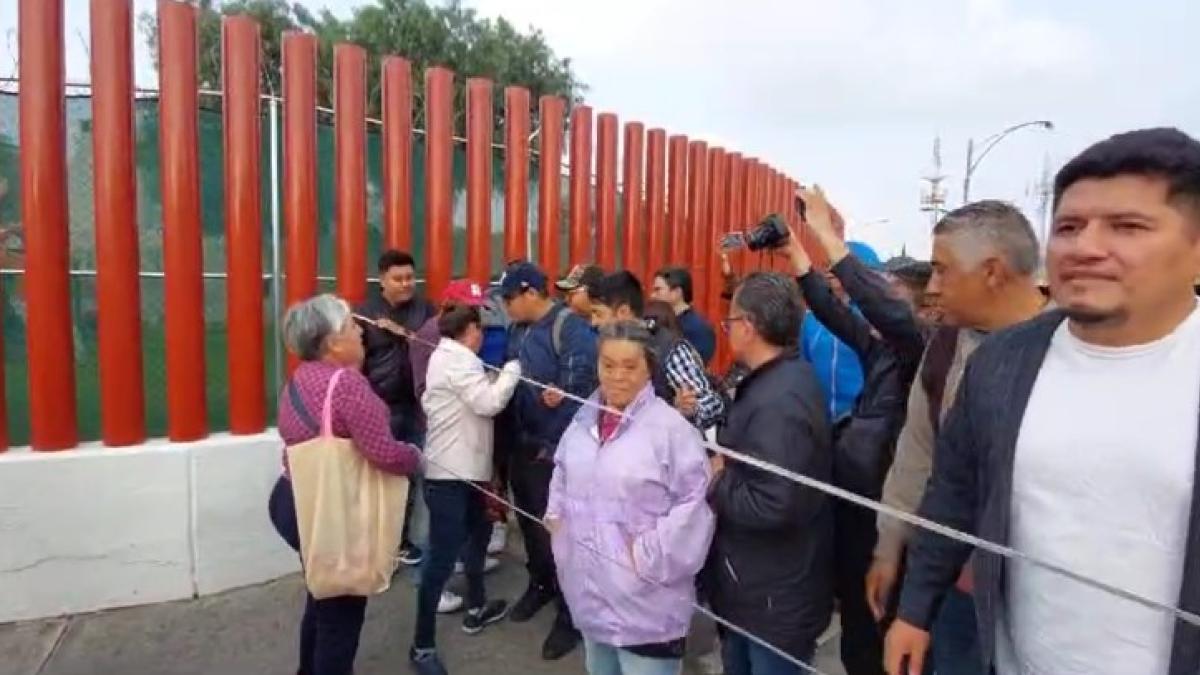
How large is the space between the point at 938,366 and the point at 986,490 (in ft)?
1.97

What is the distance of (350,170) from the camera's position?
14.5ft

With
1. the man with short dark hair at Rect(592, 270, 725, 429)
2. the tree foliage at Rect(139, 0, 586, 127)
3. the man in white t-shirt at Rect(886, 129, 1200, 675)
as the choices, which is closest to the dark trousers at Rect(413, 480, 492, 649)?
the man with short dark hair at Rect(592, 270, 725, 429)

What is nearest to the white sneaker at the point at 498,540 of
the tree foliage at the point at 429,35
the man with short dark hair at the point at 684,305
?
the man with short dark hair at the point at 684,305

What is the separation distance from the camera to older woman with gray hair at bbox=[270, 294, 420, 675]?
→ 2.63 metres

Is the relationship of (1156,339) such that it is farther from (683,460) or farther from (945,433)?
(683,460)

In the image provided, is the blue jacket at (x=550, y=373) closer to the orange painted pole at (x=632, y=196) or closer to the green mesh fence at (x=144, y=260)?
the green mesh fence at (x=144, y=260)

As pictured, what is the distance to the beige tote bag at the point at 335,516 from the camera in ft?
8.58

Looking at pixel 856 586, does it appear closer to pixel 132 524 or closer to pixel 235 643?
pixel 235 643

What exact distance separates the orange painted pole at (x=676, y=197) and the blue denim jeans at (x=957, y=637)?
18.9 feet

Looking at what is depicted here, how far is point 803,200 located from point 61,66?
321 centimetres

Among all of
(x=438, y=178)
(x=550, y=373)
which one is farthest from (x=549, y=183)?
(x=550, y=373)

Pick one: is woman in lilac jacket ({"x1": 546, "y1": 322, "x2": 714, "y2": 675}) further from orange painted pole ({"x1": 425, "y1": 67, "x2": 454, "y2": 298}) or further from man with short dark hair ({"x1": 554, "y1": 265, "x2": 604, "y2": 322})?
orange painted pole ({"x1": 425, "y1": 67, "x2": 454, "y2": 298})

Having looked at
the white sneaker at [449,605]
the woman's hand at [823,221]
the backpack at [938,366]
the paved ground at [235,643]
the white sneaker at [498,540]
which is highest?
the woman's hand at [823,221]

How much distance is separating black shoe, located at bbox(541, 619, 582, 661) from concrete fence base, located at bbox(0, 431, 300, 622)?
1522 mm
